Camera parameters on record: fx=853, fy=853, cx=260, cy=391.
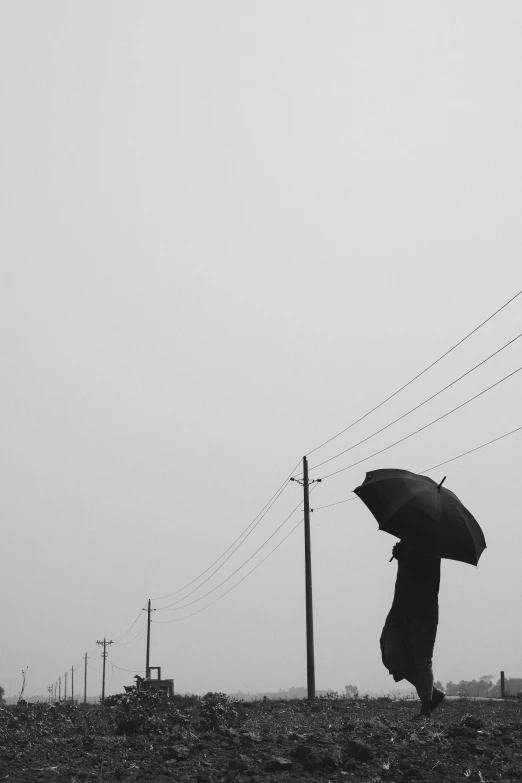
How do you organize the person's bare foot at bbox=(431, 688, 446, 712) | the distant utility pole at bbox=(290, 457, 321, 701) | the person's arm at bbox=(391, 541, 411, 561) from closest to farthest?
1. the person's arm at bbox=(391, 541, 411, 561)
2. the person's bare foot at bbox=(431, 688, 446, 712)
3. the distant utility pole at bbox=(290, 457, 321, 701)

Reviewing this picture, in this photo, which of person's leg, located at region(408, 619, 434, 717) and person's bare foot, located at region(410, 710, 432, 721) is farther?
person's leg, located at region(408, 619, 434, 717)

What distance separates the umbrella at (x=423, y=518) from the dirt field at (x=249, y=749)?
2.39 metres

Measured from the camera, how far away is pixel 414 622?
1338 centimetres

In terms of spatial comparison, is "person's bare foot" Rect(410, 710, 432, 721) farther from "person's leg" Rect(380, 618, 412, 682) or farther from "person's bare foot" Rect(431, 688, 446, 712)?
"person's leg" Rect(380, 618, 412, 682)

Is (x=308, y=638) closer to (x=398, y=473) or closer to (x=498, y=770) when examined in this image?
(x=398, y=473)

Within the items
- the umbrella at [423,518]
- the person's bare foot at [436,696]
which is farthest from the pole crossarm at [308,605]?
the umbrella at [423,518]

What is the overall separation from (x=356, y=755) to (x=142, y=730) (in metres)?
4.46

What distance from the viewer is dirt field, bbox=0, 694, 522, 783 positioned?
909 cm

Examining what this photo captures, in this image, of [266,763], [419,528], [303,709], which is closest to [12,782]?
[266,763]

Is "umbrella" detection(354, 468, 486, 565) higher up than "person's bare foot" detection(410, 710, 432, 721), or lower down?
higher up

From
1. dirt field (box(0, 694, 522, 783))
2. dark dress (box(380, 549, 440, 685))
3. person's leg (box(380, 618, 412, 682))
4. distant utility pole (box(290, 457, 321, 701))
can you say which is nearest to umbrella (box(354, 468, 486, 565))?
dark dress (box(380, 549, 440, 685))

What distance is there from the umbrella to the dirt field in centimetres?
239

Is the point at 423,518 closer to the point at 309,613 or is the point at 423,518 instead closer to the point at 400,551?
the point at 400,551

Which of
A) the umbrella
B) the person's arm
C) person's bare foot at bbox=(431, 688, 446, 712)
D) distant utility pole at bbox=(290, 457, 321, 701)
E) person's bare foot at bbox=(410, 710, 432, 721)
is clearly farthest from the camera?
distant utility pole at bbox=(290, 457, 321, 701)
